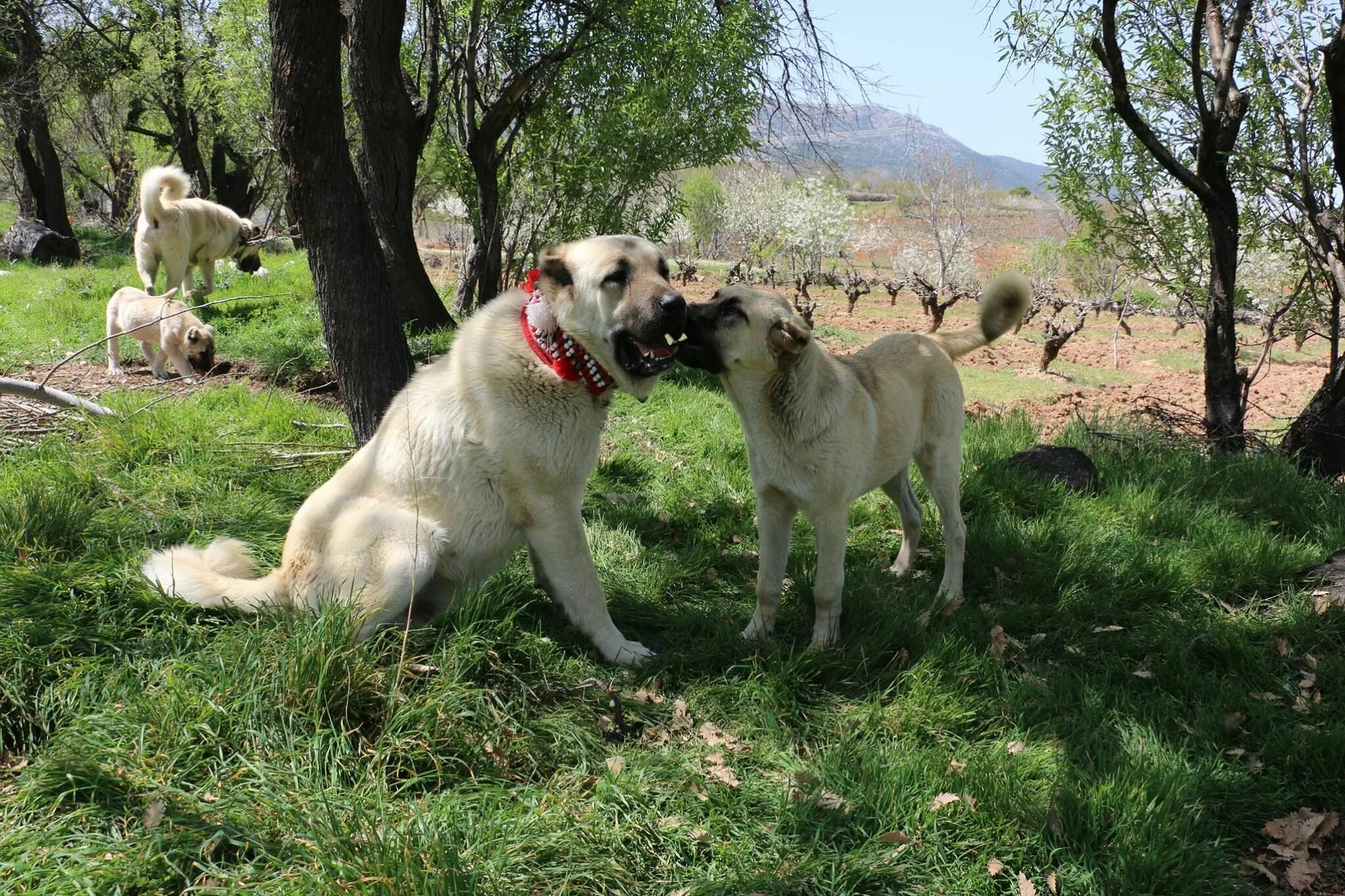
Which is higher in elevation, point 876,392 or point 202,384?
point 876,392

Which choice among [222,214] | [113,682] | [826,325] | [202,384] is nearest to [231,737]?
[113,682]

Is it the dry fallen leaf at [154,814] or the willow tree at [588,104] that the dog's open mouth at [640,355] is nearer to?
the dry fallen leaf at [154,814]

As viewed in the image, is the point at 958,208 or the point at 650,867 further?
the point at 958,208

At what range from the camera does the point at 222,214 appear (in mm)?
11781

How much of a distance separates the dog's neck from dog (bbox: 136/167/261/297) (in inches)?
364

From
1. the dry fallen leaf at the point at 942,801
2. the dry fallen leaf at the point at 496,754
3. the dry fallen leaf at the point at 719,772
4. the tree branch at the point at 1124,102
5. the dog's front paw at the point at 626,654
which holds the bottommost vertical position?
the dry fallen leaf at the point at 719,772

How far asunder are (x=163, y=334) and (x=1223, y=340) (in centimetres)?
999

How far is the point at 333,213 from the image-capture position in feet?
16.0

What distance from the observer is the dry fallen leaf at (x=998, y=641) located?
3.96 metres

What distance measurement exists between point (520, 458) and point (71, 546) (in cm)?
199

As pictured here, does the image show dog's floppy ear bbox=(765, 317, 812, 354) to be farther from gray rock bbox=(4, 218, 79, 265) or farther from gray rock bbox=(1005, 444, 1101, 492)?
gray rock bbox=(4, 218, 79, 265)

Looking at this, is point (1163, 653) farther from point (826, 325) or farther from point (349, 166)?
point (826, 325)

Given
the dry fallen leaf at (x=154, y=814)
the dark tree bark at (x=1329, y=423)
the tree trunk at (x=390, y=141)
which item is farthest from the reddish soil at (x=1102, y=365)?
the dry fallen leaf at (x=154, y=814)

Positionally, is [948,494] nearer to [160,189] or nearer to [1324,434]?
[1324,434]
